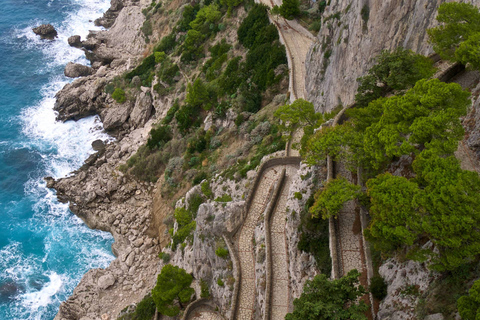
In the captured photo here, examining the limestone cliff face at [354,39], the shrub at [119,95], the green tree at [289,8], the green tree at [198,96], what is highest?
the green tree at [289,8]

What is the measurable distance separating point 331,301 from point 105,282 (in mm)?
34647

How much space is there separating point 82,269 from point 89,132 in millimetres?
30684

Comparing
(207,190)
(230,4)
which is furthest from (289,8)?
(207,190)

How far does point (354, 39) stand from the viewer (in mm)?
41031

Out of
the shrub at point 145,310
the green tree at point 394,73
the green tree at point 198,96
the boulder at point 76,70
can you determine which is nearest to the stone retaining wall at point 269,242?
the green tree at point 394,73

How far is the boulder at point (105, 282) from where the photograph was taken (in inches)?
1941

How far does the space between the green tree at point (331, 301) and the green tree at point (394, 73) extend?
1627cm

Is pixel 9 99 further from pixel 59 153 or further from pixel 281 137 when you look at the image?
pixel 281 137

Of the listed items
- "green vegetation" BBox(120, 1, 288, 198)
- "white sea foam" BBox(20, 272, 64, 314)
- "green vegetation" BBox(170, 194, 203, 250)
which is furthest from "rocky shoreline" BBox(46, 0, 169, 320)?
"green vegetation" BBox(170, 194, 203, 250)

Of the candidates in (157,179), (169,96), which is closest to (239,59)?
(169,96)

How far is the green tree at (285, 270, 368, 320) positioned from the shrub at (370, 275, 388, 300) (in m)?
0.78

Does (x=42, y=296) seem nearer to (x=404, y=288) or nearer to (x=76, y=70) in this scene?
(x=404, y=288)

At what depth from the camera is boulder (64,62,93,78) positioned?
89.4 m

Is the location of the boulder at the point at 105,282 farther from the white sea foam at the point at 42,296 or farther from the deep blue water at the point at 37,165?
the white sea foam at the point at 42,296
